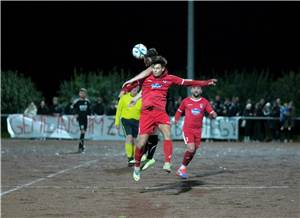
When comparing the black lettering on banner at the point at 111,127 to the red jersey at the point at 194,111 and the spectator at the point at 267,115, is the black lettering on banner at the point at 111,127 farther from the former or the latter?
the red jersey at the point at 194,111

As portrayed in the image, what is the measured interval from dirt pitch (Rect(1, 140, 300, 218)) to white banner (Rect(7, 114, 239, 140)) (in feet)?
36.8

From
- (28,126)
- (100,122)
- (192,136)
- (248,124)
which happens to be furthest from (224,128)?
(192,136)

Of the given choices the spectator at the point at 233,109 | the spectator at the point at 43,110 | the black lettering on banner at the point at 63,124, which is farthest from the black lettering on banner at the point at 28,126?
the spectator at the point at 233,109

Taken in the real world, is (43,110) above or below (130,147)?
above

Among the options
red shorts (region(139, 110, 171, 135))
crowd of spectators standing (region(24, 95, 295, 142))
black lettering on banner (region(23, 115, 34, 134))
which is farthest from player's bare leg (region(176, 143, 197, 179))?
black lettering on banner (region(23, 115, 34, 134))

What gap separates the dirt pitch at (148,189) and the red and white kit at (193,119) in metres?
0.89

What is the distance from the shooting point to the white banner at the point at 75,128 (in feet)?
102

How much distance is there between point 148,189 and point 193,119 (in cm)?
248

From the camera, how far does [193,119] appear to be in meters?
14.3

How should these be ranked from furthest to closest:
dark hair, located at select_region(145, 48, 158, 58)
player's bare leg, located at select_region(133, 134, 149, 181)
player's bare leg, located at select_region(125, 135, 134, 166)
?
1. player's bare leg, located at select_region(125, 135, 134, 166)
2. dark hair, located at select_region(145, 48, 158, 58)
3. player's bare leg, located at select_region(133, 134, 149, 181)

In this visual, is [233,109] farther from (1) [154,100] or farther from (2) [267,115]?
(1) [154,100]

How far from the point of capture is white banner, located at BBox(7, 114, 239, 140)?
102ft

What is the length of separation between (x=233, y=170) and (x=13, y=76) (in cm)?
2351

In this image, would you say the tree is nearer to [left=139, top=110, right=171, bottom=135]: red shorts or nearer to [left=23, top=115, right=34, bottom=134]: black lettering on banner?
[left=23, top=115, right=34, bottom=134]: black lettering on banner
